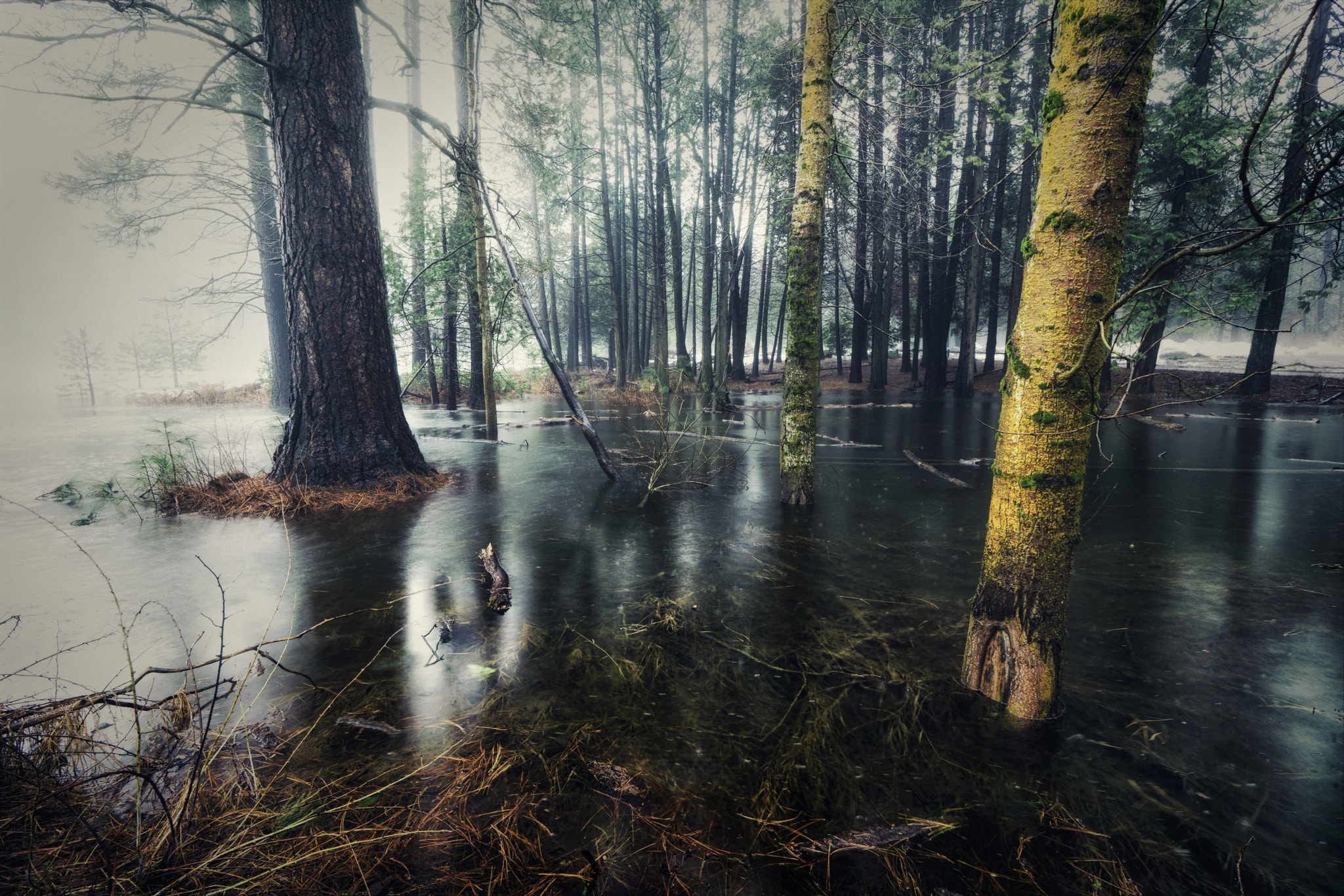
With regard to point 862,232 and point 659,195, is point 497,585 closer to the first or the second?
point 862,232

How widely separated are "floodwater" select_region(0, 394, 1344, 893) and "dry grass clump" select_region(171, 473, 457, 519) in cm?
37

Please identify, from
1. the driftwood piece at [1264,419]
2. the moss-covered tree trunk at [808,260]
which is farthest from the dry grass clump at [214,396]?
the driftwood piece at [1264,419]

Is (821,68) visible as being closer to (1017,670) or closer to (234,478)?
(1017,670)

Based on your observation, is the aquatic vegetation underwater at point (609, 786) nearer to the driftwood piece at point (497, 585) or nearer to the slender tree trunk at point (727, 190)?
the driftwood piece at point (497, 585)

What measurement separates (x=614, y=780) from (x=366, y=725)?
1.41 metres

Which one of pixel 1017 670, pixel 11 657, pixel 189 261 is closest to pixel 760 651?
pixel 1017 670

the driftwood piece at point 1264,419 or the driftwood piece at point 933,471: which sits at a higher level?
the driftwood piece at point 1264,419

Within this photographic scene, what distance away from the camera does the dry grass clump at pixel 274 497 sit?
6980 millimetres

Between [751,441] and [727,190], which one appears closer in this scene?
[751,441]

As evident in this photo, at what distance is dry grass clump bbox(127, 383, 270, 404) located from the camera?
70.5ft

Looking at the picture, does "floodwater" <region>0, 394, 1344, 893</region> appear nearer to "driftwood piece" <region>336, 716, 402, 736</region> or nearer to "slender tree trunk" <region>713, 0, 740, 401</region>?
"driftwood piece" <region>336, 716, 402, 736</region>

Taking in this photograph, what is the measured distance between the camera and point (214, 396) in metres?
21.6

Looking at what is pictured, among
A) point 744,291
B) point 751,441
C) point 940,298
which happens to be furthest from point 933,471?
point 744,291

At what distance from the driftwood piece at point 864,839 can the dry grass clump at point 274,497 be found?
262 inches
